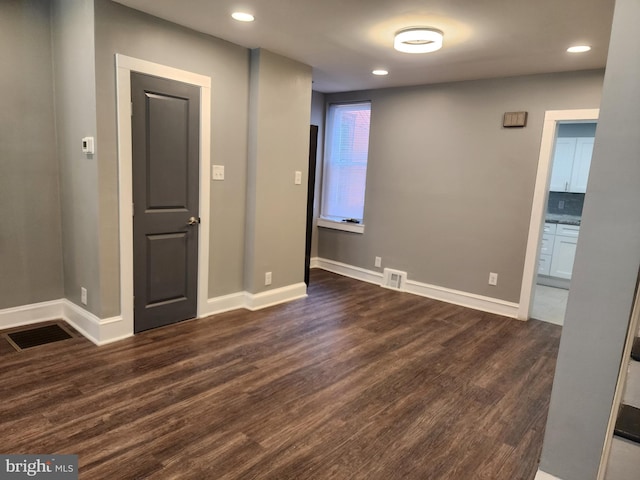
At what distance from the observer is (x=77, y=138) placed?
3041 mm

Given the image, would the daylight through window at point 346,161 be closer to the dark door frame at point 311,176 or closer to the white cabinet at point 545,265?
the dark door frame at point 311,176

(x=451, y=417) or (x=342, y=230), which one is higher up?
(x=342, y=230)

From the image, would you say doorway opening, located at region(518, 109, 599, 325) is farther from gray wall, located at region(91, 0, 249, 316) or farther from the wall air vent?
gray wall, located at region(91, 0, 249, 316)

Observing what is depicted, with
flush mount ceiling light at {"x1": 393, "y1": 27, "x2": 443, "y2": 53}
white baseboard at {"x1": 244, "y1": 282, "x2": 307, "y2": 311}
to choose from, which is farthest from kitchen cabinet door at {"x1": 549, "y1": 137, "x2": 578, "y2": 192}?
white baseboard at {"x1": 244, "y1": 282, "x2": 307, "y2": 311}

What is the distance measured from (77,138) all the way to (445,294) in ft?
12.8

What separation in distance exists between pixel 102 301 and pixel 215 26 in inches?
89.3

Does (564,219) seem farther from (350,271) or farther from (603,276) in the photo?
(603,276)

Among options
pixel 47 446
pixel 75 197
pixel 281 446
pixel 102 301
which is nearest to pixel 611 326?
pixel 281 446

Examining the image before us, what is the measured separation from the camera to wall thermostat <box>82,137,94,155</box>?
2893 millimetres

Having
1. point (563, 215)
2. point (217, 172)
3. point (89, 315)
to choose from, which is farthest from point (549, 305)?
point (89, 315)

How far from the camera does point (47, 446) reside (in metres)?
1.94

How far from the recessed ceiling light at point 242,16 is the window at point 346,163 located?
259cm

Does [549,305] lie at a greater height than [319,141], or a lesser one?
lesser

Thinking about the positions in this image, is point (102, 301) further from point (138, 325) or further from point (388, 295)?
point (388, 295)
